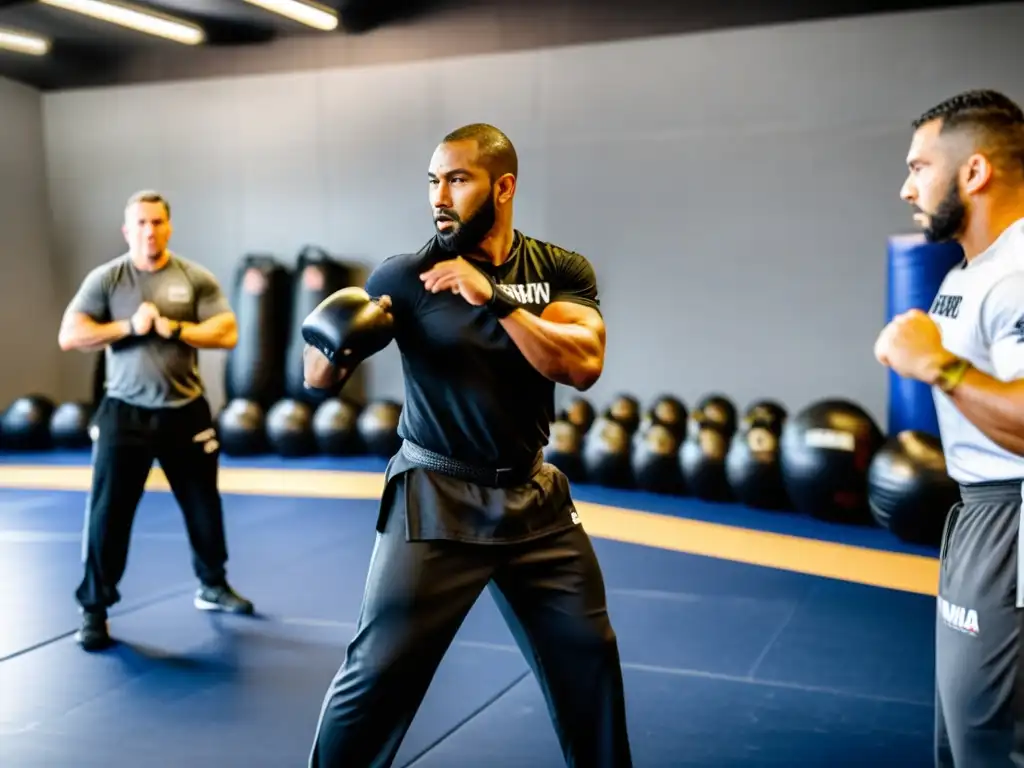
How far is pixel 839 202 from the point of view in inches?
289

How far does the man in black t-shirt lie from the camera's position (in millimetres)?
2150

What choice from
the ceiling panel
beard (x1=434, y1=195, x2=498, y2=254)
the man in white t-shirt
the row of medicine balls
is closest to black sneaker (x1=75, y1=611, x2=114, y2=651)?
beard (x1=434, y1=195, x2=498, y2=254)

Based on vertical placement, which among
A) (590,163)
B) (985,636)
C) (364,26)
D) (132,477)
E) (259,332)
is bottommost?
(132,477)

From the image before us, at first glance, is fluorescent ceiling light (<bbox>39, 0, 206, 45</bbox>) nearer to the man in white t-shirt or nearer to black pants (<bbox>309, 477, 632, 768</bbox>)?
black pants (<bbox>309, 477, 632, 768</bbox>)

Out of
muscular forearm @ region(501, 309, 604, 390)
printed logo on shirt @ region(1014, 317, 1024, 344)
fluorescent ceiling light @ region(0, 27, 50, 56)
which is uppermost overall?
fluorescent ceiling light @ region(0, 27, 50, 56)

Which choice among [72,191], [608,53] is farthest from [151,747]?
[72,191]

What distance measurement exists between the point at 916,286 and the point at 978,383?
401 cm

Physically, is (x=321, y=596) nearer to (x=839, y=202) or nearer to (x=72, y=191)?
(x=839, y=202)

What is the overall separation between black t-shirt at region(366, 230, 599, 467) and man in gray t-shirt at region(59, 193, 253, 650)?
2017mm

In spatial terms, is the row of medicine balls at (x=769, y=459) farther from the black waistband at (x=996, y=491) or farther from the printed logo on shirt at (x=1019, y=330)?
the printed logo on shirt at (x=1019, y=330)

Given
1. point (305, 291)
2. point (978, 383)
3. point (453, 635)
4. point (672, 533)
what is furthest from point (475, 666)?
point (305, 291)

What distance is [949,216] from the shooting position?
194 cm

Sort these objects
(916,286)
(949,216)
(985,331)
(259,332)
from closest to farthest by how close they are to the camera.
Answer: (985,331) → (949,216) → (916,286) → (259,332)

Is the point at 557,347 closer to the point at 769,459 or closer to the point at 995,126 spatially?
the point at 995,126
